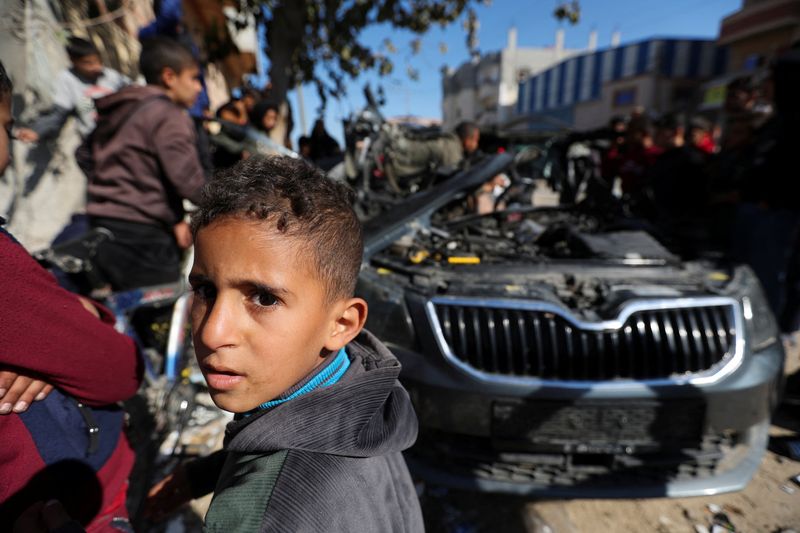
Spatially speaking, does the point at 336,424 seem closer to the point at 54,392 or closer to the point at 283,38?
the point at 54,392

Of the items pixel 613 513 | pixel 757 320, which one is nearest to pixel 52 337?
pixel 613 513

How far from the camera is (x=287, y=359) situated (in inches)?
30.9

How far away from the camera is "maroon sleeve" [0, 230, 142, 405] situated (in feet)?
2.42

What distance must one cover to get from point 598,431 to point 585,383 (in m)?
0.21

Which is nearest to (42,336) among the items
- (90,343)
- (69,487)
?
(90,343)

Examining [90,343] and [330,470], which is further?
[90,343]

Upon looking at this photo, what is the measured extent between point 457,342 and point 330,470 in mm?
1111

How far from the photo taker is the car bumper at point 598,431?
65.2 inches

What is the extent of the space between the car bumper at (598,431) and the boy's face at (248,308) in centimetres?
103

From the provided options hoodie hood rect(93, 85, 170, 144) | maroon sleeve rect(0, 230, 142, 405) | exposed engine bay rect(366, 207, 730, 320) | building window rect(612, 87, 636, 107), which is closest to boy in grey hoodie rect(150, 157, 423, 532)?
maroon sleeve rect(0, 230, 142, 405)

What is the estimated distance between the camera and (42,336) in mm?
787

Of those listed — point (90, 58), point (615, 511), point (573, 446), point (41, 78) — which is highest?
point (90, 58)

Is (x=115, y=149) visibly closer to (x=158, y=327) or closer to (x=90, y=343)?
(x=158, y=327)

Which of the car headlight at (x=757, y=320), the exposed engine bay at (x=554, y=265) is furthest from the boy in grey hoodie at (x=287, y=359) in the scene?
the car headlight at (x=757, y=320)
